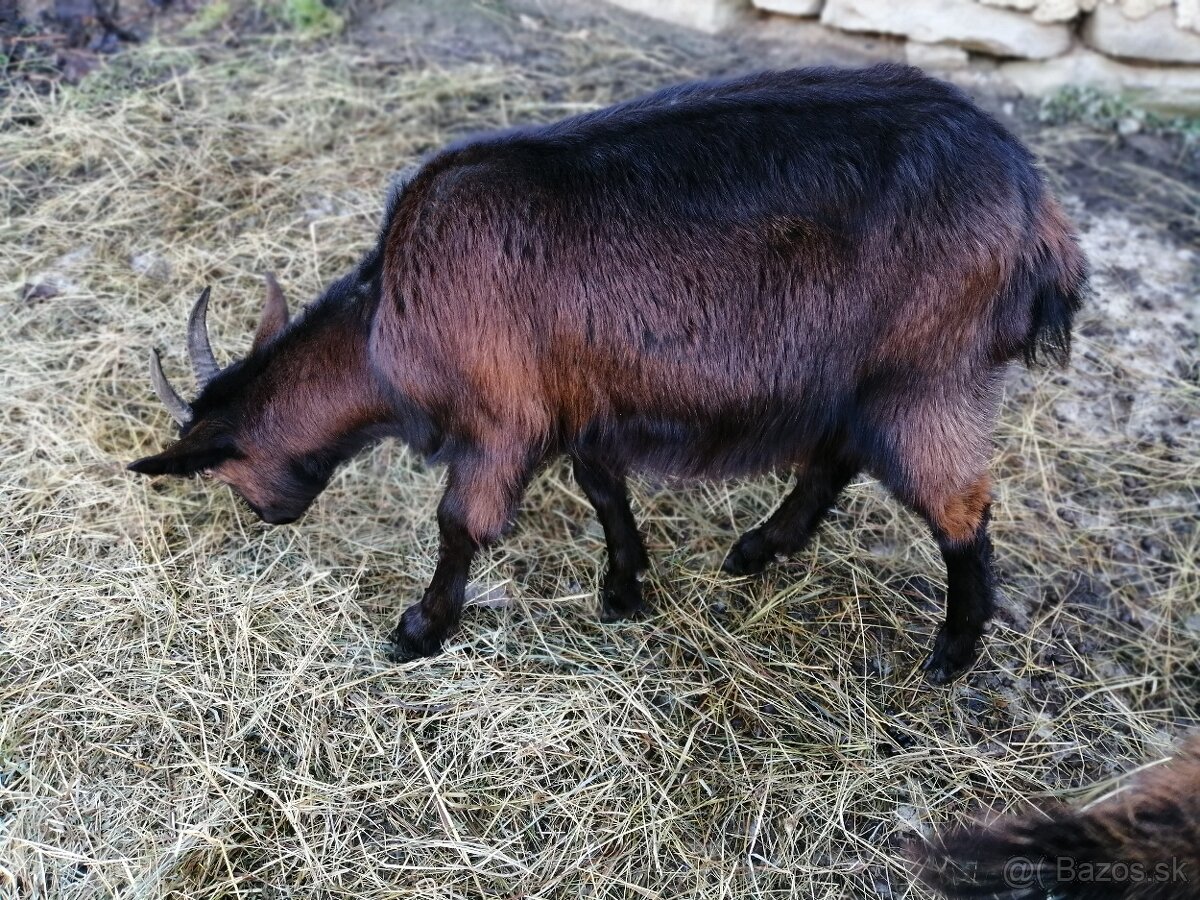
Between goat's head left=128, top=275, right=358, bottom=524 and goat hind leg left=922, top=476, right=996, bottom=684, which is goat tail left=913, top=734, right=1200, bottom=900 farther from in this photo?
goat's head left=128, top=275, right=358, bottom=524

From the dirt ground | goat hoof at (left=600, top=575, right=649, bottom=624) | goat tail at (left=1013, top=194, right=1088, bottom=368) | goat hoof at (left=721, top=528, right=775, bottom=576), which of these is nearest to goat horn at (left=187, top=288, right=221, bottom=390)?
the dirt ground

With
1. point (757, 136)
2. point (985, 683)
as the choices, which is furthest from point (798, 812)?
point (757, 136)

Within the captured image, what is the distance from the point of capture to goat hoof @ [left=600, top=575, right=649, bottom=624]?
3.56 metres

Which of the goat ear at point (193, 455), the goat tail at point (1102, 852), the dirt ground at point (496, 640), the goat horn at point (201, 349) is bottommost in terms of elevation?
the dirt ground at point (496, 640)

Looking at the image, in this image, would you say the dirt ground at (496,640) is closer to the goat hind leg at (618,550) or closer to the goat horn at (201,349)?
the goat hind leg at (618,550)

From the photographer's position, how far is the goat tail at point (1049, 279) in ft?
9.18

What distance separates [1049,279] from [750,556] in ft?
4.72

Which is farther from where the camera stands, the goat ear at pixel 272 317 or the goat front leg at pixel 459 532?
the goat ear at pixel 272 317

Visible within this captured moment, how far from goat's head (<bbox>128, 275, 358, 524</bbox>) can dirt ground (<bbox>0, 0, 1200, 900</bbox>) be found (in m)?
0.56

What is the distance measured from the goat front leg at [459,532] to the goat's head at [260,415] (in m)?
0.47

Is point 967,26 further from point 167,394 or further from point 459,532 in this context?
point 167,394

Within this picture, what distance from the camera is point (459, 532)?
3119 mm

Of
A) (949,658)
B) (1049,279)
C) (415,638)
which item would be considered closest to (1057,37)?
(1049,279)

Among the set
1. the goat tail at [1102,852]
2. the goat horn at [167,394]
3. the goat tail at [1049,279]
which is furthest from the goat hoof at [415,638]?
the goat tail at [1049,279]
